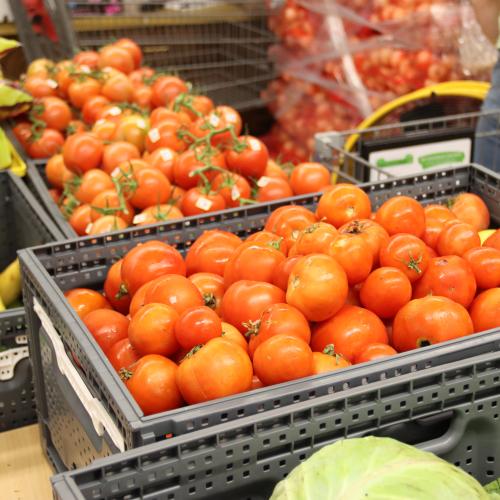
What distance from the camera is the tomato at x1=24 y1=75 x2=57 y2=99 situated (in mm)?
3395

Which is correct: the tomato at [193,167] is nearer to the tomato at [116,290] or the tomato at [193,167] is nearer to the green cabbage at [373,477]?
the tomato at [116,290]

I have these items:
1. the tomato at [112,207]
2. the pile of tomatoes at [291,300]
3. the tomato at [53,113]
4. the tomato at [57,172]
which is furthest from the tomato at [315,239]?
the tomato at [53,113]

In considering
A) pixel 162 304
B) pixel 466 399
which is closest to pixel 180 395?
pixel 162 304

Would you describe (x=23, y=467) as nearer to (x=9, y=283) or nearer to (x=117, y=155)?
(x=9, y=283)

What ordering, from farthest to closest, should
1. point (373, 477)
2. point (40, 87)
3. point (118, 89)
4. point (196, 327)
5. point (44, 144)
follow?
point (40, 87), point (118, 89), point (44, 144), point (196, 327), point (373, 477)

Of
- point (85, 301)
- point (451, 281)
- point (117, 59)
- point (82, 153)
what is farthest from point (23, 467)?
point (117, 59)

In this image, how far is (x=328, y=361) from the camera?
1.49 meters

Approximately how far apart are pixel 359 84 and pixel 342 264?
3.13m

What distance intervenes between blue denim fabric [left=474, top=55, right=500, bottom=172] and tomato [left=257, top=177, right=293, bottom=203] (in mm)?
900

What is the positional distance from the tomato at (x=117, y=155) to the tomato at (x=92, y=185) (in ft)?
0.21

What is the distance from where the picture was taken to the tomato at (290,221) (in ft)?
6.27

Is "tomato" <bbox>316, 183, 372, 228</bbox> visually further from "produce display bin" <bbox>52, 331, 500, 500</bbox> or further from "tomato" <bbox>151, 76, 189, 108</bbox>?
"tomato" <bbox>151, 76, 189, 108</bbox>

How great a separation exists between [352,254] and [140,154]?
4.93ft

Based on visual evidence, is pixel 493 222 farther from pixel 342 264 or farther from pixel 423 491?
pixel 423 491
